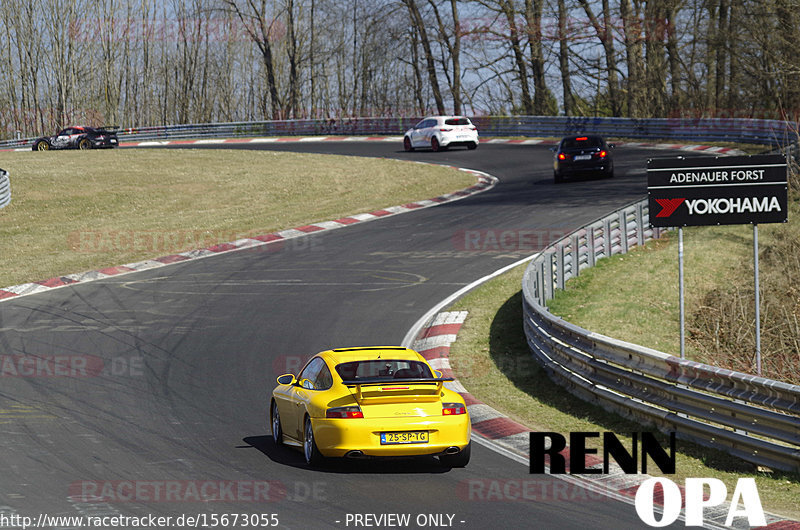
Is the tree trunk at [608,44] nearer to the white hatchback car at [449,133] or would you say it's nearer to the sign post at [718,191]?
the white hatchback car at [449,133]

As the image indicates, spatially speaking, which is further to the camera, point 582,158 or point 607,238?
point 582,158

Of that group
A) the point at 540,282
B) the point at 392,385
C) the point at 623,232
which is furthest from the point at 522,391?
the point at 623,232

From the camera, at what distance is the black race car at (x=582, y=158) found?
3166 centimetres

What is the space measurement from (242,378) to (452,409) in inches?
200

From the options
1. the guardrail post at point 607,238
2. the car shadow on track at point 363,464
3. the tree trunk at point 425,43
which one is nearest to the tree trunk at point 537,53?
the tree trunk at point 425,43

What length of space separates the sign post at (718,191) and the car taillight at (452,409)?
3.86 m

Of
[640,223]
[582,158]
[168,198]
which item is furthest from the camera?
[168,198]

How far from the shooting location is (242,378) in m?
13.6

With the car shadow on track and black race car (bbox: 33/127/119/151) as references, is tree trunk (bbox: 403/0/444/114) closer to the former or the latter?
black race car (bbox: 33/127/119/151)

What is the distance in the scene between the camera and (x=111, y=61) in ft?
292

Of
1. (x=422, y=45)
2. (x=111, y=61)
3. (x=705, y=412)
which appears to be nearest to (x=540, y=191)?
(x=705, y=412)

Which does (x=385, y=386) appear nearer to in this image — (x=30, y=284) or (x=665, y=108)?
(x=30, y=284)

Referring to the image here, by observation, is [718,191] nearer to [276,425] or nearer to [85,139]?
[276,425]

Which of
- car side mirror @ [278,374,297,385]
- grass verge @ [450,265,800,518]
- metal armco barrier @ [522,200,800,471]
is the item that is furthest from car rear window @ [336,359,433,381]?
metal armco barrier @ [522,200,800,471]
